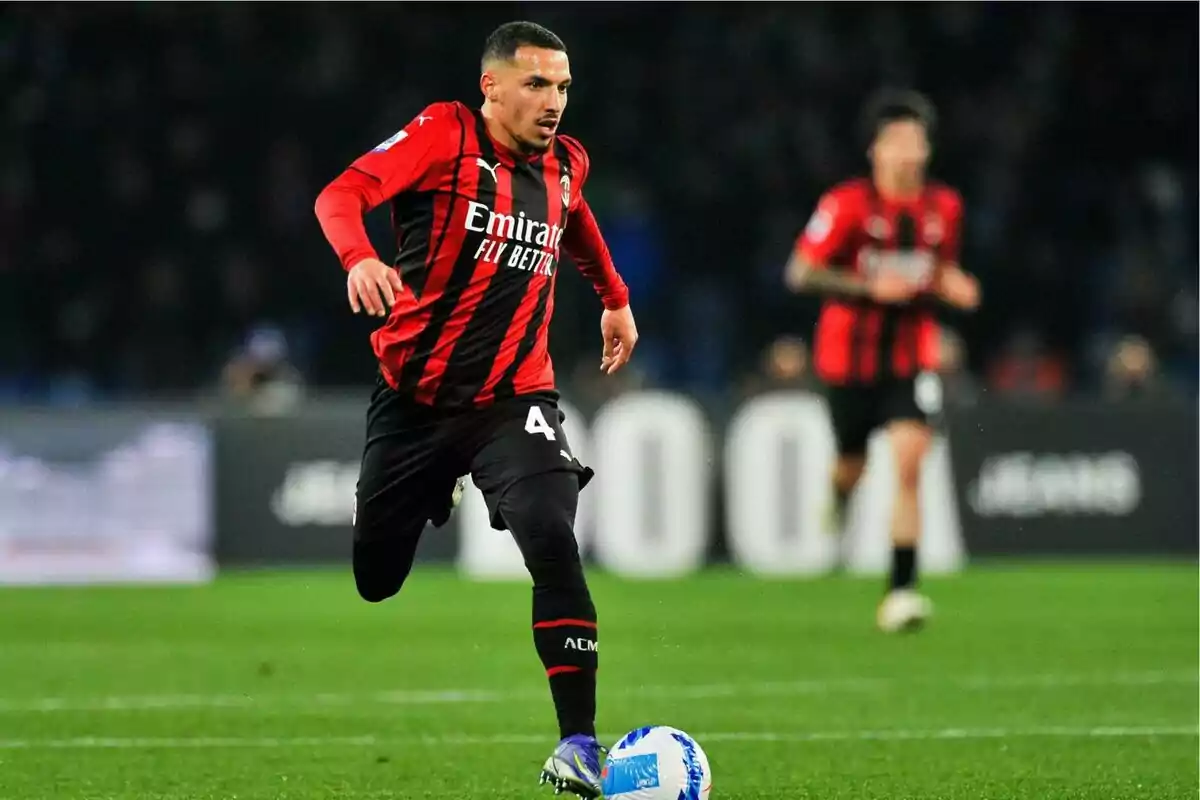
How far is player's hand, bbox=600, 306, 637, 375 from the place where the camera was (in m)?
5.67

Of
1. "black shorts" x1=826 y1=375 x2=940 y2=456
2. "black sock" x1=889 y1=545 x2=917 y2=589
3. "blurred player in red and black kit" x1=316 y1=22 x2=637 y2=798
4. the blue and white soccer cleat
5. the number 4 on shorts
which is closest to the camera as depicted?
the blue and white soccer cleat

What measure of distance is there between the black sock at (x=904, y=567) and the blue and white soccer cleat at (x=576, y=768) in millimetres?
4553

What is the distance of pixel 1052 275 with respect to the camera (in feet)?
60.4

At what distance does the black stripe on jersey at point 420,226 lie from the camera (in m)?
5.21

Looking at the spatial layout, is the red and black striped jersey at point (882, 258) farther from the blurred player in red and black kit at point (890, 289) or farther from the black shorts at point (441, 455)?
the black shorts at point (441, 455)

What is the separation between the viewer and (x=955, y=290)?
30.2 ft

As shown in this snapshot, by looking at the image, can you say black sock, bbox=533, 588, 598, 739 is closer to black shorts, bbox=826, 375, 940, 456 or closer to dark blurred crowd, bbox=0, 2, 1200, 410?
black shorts, bbox=826, 375, 940, 456

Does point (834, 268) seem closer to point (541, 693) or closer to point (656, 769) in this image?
point (541, 693)

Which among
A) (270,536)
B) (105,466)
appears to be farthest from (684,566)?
(105,466)

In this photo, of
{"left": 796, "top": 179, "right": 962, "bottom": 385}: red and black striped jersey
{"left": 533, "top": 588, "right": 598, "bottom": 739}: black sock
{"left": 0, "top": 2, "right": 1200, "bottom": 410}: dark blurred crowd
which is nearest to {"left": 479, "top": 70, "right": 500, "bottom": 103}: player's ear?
{"left": 533, "top": 588, "right": 598, "bottom": 739}: black sock

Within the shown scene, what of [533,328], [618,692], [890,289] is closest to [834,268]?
[890,289]

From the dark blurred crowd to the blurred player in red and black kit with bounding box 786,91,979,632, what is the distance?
6.52 meters

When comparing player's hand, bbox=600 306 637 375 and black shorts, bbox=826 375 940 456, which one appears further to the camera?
black shorts, bbox=826 375 940 456

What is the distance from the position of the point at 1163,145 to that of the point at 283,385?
887cm
